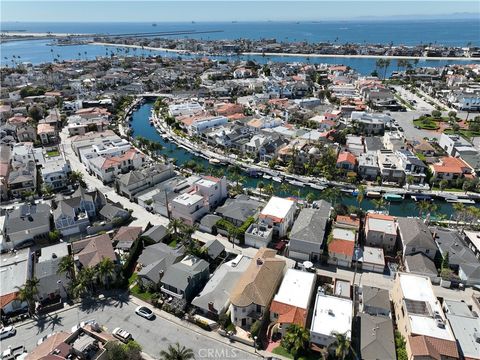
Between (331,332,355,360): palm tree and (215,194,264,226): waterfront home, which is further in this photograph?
(215,194,264,226): waterfront home

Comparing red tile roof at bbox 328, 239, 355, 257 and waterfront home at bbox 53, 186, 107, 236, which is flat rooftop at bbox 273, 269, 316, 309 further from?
waterfront home at bbox 53, 186, 107, 236

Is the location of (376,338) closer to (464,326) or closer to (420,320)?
(420,320)

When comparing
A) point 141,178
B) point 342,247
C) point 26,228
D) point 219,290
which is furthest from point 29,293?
point 342,247

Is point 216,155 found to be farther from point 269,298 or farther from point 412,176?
point 269,298

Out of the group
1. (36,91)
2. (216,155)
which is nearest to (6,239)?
(216,155)

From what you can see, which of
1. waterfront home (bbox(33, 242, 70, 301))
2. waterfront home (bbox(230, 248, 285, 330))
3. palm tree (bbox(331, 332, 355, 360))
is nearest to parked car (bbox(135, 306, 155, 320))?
waterfront home (bbox(230, 248, 285, 330))
